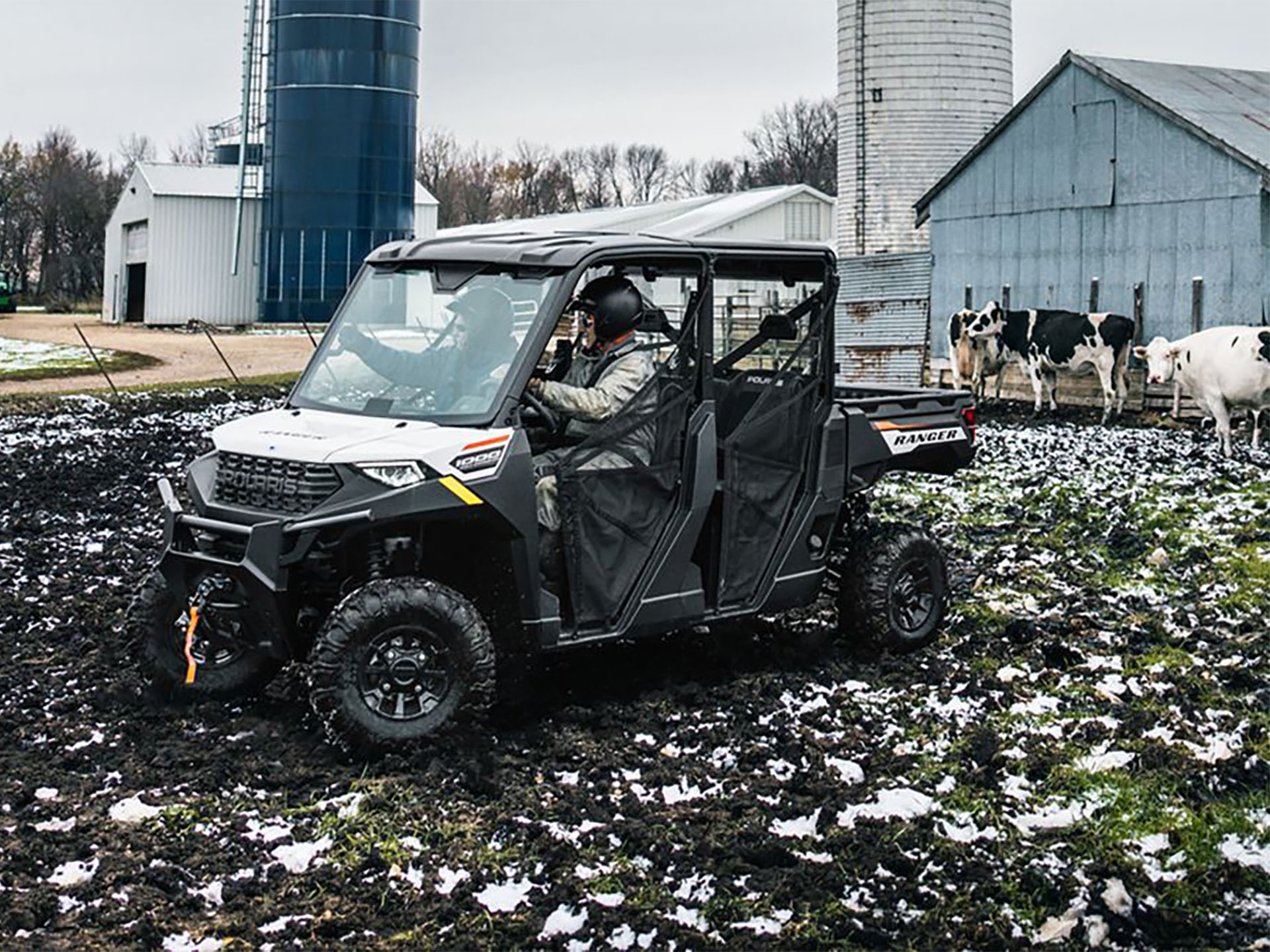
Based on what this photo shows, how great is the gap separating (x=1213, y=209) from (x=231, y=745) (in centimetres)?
2069

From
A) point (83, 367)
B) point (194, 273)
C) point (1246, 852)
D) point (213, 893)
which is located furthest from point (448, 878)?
point (194, 273)

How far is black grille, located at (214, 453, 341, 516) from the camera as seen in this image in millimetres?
7566

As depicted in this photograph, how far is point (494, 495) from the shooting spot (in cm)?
771

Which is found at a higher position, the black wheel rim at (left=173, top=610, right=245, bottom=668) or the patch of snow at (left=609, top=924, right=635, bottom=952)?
the black wheel rim at (left=173, top=610, right=245, bottom=668)

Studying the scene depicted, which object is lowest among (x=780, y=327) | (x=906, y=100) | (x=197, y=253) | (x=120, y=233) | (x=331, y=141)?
(x=780, y=327)

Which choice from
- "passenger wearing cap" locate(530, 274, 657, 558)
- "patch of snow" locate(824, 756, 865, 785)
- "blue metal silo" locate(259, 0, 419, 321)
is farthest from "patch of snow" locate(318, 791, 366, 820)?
"blue metal silo" locate(259, 0, 419, 321)

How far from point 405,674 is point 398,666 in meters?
0.07

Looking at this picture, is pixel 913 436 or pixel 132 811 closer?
pixel 132 811

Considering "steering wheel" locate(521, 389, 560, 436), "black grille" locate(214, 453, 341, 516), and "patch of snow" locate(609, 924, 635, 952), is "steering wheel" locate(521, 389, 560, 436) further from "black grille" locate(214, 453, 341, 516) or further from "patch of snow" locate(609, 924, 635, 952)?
"patch of snow" locate(609, 924, 635, 952)

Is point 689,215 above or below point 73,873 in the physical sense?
above

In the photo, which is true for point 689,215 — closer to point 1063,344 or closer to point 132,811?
point 1063,344

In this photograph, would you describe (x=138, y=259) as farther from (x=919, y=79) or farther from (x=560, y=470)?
(x=560, y=470)

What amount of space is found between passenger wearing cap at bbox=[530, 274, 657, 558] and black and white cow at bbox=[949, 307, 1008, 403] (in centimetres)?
2003

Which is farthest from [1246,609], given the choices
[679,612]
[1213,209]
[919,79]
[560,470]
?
[919,79]
